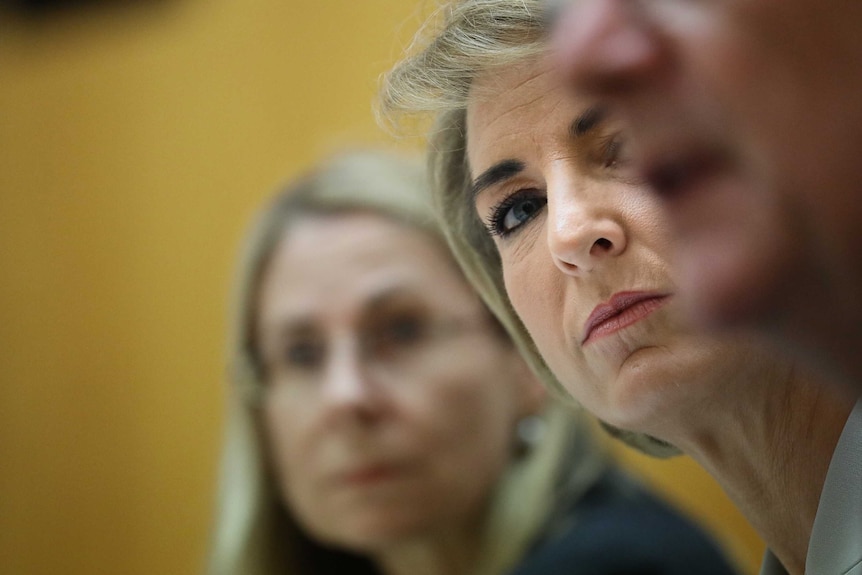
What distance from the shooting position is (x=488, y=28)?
56 centimetres

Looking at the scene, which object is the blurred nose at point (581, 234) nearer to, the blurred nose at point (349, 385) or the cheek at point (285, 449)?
the blurred nose at point (349, 385)

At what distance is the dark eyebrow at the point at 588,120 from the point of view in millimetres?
521

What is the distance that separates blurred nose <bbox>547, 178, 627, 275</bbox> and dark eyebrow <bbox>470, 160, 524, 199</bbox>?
0.06m

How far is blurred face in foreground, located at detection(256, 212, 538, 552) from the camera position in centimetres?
111

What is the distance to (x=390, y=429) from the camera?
43.6 inches

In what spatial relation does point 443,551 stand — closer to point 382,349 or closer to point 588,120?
point 382,349

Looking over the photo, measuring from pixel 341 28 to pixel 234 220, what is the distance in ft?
1.49

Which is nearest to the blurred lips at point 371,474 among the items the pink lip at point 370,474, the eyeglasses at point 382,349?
the pink lip at point 370,474

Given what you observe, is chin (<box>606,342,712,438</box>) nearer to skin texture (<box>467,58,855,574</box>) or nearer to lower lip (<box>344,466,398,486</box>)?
skin texture (<box>467,58,855,574</box>)

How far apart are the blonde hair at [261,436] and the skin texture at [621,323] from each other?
63 centimetres

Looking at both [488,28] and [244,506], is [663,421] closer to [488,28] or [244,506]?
[488,28]

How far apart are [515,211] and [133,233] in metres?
1.63

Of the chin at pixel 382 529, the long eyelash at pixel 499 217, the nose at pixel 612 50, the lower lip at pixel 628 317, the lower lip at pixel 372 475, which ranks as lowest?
the chin at pixel 382 529

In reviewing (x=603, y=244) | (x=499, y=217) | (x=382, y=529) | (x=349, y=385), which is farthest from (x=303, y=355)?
(x=603, y=244)
